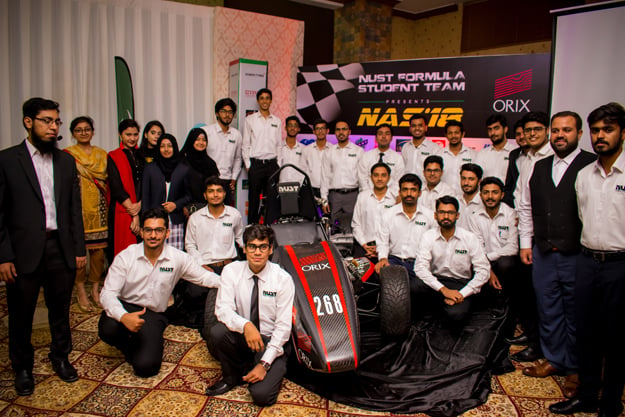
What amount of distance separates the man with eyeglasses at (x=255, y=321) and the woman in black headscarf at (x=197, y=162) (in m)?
1.68

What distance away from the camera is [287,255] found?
3.02 meters

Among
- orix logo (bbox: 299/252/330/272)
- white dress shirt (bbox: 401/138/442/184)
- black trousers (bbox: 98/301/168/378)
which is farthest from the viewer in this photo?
white dress shirt (bbox: 401/138/442/184)

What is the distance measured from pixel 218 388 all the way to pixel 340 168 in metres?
→ 3.27

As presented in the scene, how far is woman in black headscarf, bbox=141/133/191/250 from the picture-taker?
3.89m

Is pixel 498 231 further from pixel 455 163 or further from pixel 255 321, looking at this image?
pixel 255 321

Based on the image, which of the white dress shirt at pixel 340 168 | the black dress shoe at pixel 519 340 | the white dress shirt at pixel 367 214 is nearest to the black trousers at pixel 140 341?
the white dress shirt at pixel 367 214

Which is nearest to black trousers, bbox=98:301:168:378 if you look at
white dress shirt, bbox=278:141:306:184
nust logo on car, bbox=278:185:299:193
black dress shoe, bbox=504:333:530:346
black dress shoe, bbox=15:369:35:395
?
black dress shoe, bbox=15:369:35:395

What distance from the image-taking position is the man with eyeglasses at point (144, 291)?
275cm

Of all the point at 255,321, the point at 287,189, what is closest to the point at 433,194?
the point at 287,189

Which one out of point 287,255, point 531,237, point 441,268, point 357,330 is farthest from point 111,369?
point 531,237

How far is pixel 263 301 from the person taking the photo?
2.60 m

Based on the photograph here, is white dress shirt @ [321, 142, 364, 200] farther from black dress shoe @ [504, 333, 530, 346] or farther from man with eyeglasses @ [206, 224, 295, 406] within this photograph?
man with eyeglasses @ [206, 224, 295, 406]

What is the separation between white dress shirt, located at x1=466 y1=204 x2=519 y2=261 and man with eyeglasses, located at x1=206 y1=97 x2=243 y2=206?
8.76 ft

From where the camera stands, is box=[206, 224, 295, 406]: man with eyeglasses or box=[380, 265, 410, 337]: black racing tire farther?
box=[380, 265, 410, 337]: black racing tire
